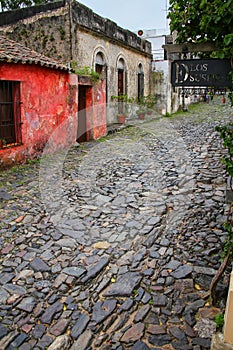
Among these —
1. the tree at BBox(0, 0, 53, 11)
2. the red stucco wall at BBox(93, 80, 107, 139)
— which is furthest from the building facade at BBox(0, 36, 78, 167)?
the tree at BBox(0, 0, 53, 11)

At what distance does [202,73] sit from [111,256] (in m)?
2.50

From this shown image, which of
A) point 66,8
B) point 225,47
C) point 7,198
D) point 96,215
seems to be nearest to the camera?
point 225,47

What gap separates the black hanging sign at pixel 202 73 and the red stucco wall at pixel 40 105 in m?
5.35

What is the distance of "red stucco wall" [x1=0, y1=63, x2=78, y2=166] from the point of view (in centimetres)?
779

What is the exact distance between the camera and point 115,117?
50.9 ft

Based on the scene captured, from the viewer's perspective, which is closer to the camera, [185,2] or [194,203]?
[185,2]

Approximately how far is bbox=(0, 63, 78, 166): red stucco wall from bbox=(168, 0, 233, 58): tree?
17.5 feet

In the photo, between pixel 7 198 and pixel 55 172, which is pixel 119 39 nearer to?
pixel 55 172

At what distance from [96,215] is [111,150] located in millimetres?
5136

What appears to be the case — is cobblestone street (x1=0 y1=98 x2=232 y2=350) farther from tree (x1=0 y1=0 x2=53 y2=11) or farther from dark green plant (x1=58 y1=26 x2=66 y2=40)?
tree (x1=0 y1=0 x2=53 y2=11)

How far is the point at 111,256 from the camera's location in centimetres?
404

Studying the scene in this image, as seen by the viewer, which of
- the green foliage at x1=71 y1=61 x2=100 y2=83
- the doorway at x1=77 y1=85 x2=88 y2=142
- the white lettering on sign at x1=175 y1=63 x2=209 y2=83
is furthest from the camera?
the doorway at x1=77 y1=85 x2=88 y2=142

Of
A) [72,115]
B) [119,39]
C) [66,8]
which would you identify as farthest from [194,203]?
[119,39]

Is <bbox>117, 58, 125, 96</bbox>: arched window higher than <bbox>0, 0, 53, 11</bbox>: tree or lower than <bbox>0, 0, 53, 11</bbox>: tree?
lower
